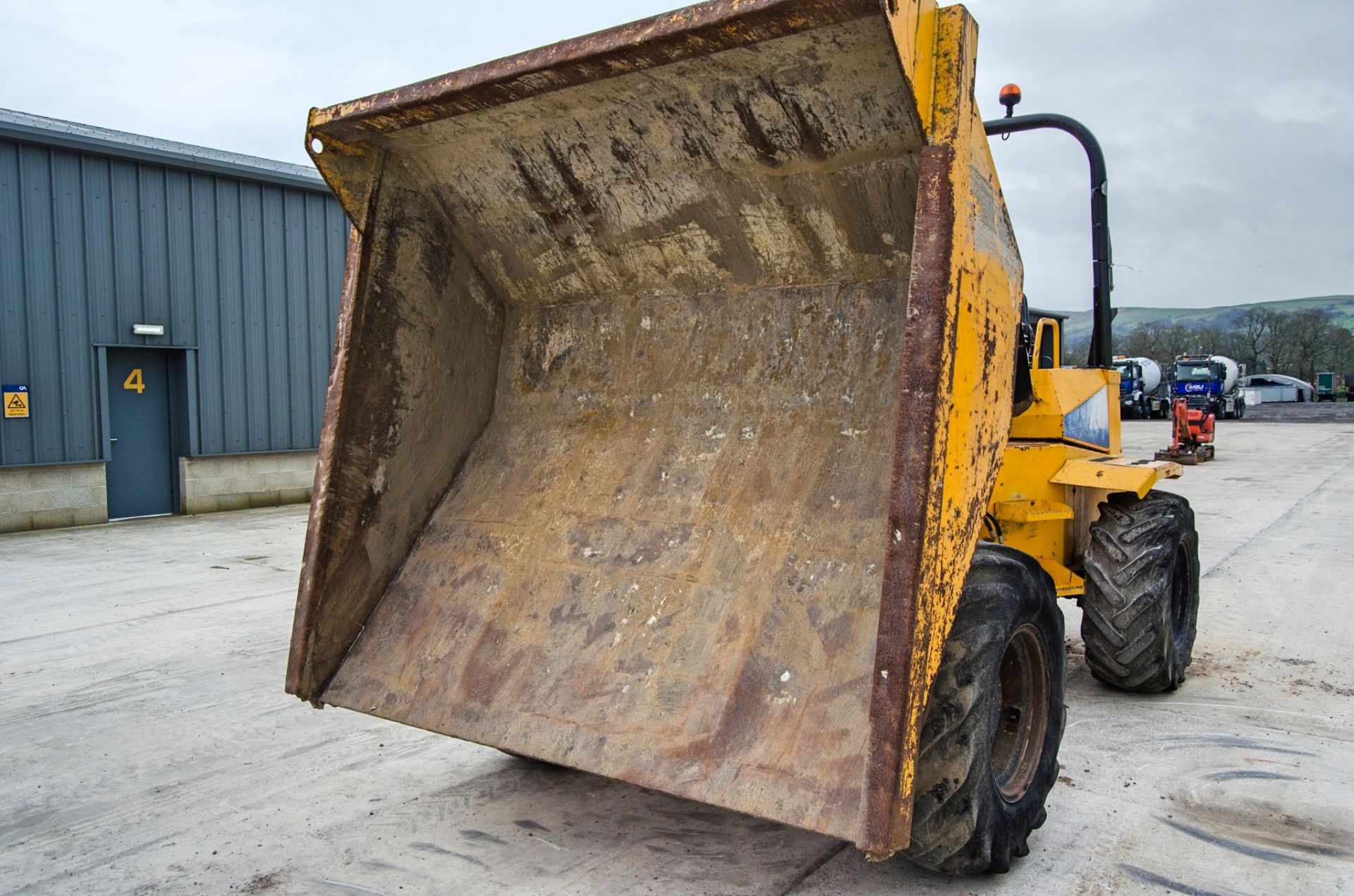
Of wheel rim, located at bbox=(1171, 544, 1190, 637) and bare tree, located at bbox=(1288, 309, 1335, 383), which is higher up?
bare tree, located at bbox=(1288, 309, 1335, 383)

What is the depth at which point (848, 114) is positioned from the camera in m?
2.92

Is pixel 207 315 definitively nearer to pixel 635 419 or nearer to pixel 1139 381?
pixel 635 419

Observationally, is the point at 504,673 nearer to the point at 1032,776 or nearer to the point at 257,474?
the point at 1032,776

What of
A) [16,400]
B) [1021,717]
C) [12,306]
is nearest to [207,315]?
[12,306]

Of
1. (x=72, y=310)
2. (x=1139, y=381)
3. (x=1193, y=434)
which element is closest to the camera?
(x=72, y=310)

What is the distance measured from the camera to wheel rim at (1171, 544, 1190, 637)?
5.00 metres

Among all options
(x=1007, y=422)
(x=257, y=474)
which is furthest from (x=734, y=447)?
(x=257, y=474)

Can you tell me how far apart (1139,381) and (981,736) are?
3492 centimetres

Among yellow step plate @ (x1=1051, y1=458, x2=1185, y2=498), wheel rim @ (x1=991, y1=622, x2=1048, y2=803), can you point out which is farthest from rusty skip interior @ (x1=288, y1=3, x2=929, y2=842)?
yellow step plate @ (x1=1051, y1=458, x2=1185, y2=498)

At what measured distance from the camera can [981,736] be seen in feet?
8.69

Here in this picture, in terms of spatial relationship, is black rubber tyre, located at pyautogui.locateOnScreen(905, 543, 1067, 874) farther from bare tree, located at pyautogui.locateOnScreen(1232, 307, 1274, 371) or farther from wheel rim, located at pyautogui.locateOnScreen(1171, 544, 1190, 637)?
bare tree, located at pyautogui.locateOnScreen(1232, 307, 1274, 371)

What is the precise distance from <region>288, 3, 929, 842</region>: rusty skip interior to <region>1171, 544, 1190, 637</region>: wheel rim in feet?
8.81

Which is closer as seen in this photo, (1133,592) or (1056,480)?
(1133,592)

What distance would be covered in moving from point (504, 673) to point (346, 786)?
3.38ft
